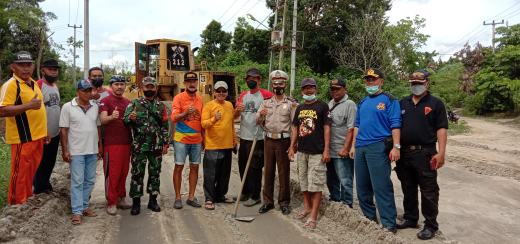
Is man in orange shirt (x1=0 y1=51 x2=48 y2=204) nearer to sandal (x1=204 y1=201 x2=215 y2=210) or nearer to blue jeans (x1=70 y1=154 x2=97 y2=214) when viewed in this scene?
blue jeans (x1=70 y1=154 x2=97 y2=214)

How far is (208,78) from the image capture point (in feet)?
40.3

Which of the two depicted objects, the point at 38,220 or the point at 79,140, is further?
the point at 79,140

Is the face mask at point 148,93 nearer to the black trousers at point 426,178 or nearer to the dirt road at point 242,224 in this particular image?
the dirt road at point 242,224

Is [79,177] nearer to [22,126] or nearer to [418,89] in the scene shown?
[22,126]

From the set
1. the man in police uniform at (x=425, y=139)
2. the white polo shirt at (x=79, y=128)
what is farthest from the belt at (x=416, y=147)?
the white polo shirt at (x=79, y=128)

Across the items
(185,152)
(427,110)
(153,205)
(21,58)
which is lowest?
(153,205)

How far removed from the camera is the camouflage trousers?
531cm

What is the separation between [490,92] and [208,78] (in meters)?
20.4

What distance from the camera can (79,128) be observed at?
4941 mm

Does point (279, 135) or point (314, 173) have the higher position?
point (279, 135)

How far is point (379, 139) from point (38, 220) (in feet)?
12.0

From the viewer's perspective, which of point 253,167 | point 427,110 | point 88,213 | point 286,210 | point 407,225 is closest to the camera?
point 427,110

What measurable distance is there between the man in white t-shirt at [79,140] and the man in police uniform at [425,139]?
11.6 feet

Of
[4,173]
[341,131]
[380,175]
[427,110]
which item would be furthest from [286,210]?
[4,173]
